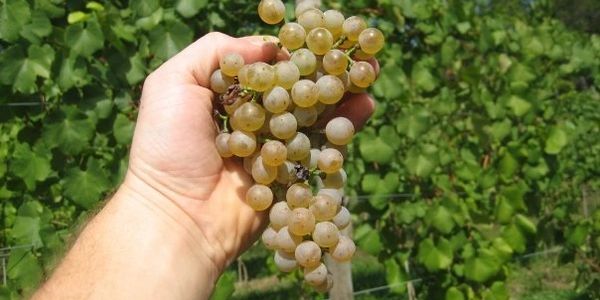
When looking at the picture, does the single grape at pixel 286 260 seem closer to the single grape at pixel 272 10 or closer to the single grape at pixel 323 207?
the single grape at pixel 323 207

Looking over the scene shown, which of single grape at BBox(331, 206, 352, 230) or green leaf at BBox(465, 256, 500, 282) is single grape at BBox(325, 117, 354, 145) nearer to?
single grape at BBox(331, 206, 352, 230)

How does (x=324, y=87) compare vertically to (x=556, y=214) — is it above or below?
above

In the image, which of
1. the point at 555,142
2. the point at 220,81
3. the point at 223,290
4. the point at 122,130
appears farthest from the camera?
the point at 555,142

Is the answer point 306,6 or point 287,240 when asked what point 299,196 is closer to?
point 287,240

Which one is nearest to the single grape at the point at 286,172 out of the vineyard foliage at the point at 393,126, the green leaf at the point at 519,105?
the vineyard foliage at the point at 393,126

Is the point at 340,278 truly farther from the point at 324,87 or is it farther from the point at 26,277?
the point at 324,87

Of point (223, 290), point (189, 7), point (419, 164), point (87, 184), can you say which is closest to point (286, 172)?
point (223, 290)

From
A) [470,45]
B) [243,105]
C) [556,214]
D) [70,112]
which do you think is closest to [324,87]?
[243,105]
